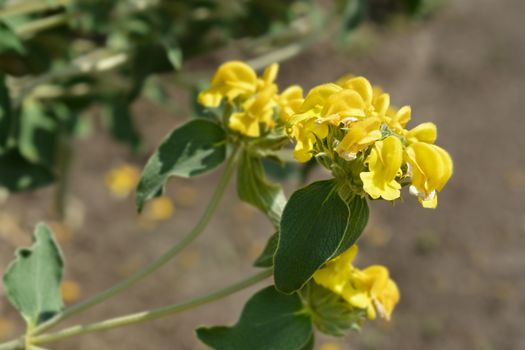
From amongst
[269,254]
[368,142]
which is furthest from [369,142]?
[269,254]

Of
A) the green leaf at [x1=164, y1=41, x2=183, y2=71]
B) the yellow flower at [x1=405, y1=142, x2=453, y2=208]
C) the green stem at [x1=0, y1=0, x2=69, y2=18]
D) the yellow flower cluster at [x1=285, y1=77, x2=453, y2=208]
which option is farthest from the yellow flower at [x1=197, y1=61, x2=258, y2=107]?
the green stem at [x1=0, y1=0, x2=69, y2=18]

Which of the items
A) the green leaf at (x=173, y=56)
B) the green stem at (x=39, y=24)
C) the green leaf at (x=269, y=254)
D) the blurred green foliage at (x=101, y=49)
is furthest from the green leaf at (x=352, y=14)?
the green leaf at (x=269, y=254)

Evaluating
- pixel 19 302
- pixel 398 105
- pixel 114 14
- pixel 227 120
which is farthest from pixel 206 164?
pixel 398 105

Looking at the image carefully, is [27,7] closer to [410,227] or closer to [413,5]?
[413,5]

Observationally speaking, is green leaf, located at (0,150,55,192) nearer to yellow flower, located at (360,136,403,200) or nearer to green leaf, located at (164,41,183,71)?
green leaf, located at (164,41,183,71)

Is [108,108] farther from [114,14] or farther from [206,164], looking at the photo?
[206,164]

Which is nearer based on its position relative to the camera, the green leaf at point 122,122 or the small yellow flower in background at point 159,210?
the green leaf at point 122,122

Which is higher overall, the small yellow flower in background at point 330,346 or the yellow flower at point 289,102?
the yellow flower at point 289,102

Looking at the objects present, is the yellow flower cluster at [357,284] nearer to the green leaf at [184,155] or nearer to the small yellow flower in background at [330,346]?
the green leaf at [184,155]
